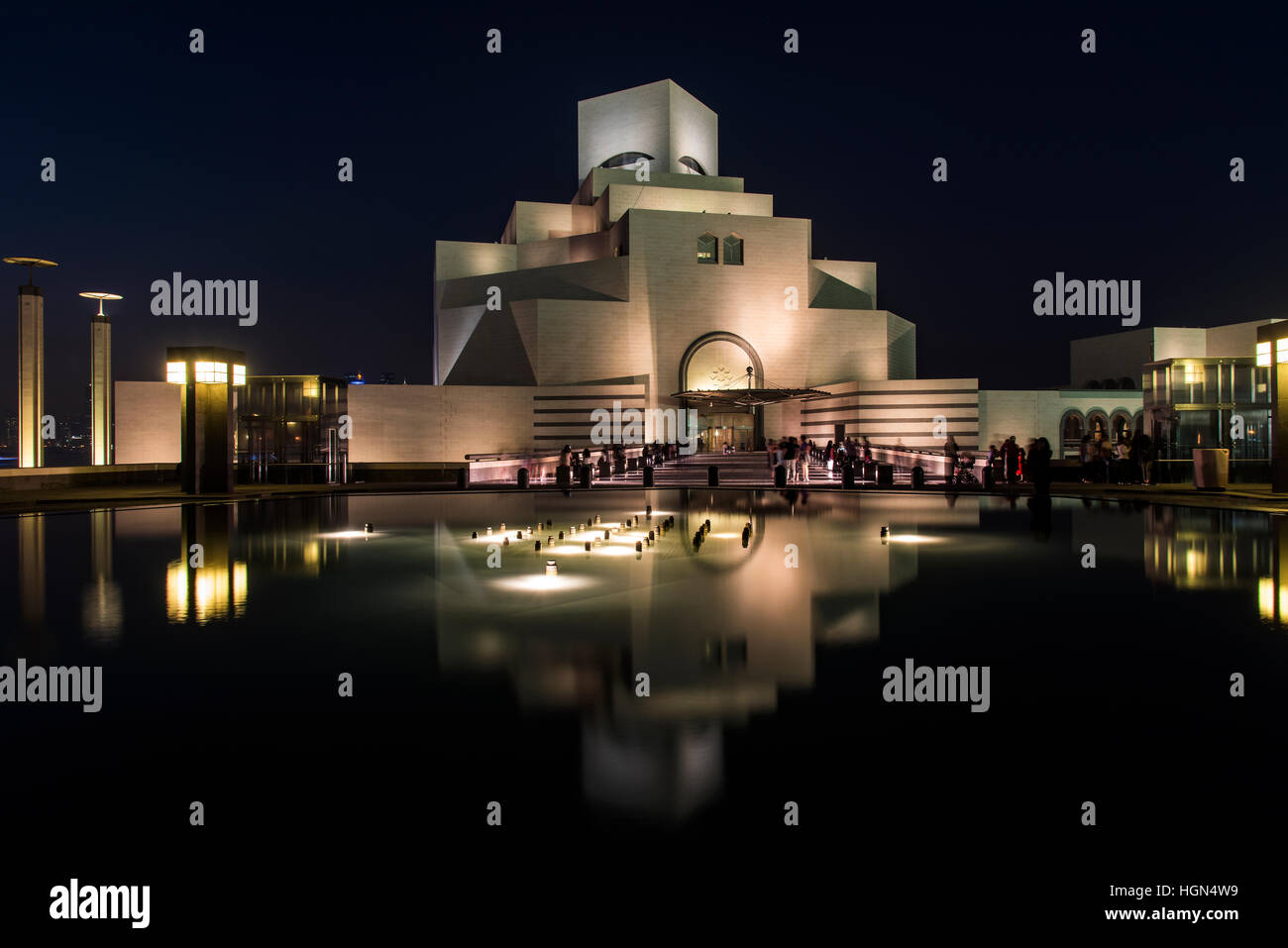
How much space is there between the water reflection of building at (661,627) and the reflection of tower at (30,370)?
1168 inches

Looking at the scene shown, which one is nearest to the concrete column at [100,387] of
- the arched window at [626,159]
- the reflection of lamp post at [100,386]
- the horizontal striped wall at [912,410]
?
the reflection of lamp post at [100,386]

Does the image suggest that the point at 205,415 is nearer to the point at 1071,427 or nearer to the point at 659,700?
the point at 659,700

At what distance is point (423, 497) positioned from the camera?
96.6 ft

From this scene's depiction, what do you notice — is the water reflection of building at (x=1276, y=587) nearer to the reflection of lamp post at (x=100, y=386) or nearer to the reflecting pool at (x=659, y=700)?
the reflecting pool at (x=659, y=700)

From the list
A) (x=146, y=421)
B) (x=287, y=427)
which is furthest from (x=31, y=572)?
(x=146, y=421)

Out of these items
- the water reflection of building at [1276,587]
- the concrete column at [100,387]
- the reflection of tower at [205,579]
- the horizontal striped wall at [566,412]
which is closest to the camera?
the water reflection of building at [1276,587]

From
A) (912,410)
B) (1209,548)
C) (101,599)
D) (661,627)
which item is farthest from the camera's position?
(912,410)

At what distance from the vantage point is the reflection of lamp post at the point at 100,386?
142 ft

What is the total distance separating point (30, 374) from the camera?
37.8 meters

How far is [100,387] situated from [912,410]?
43912mm

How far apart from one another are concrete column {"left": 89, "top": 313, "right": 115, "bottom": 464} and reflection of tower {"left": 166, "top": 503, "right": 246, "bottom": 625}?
3013cm
